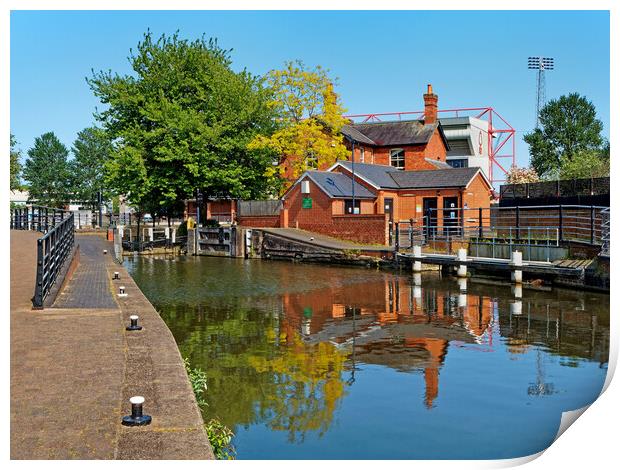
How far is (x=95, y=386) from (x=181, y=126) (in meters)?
33.7

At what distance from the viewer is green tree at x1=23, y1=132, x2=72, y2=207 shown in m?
71.6

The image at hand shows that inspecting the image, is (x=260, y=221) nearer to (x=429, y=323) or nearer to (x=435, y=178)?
(x=435, y=178)

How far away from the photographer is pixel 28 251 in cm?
2284

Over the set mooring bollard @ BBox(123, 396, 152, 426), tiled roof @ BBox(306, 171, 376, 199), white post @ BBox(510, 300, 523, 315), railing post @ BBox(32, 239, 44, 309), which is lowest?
white post @ BBox(510, 300, 523, 315)

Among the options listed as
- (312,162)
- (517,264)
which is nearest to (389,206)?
(312,162)

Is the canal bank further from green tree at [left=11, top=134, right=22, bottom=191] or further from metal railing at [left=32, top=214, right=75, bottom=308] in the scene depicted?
green tree at [left=11, top=134, right=22, bottom=191]

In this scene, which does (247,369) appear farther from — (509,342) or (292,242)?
(292,242)

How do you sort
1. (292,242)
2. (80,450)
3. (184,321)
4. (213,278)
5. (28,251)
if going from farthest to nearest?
(292,242), (213,278), (28,251), (184,321), (80,450)

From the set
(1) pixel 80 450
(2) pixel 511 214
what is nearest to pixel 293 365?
(1) pixel 80 450

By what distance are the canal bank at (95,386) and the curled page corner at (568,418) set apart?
497 centimetres

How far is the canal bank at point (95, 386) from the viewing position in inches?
235

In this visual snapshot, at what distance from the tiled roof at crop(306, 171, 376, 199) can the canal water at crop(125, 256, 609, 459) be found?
14419mm

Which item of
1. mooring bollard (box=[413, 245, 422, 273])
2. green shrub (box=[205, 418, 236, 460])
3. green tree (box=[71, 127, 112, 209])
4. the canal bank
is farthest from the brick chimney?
green shrub (box=[205, 418, 236, 460])

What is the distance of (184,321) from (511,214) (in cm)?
2061
